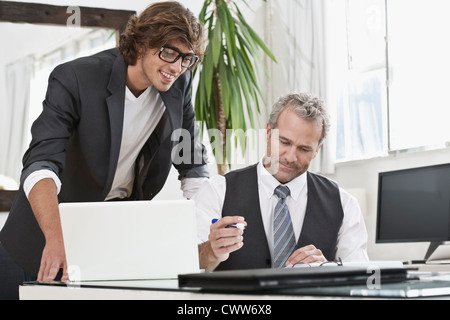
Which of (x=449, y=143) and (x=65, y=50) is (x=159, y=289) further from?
(x=65, y=50)

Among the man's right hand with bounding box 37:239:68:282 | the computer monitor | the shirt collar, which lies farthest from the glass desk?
the computer monitor

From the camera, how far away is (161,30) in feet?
6.55

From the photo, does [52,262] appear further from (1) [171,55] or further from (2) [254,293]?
(2) [254,293]

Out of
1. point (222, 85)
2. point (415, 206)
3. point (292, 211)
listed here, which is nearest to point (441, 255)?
point (415, 206)

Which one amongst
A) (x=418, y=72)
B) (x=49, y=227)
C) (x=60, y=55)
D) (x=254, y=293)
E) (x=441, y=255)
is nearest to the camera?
(x=254, y=293)

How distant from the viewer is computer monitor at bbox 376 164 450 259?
315 centimetres

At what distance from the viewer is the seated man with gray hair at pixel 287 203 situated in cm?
211

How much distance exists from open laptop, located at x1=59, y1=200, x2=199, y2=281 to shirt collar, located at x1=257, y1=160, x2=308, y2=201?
3.14 feet

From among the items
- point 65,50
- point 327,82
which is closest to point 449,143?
point 327,82

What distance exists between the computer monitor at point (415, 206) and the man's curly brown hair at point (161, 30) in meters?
1.56

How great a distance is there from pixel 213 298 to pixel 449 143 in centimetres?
308

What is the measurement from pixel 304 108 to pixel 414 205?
4.28 ft

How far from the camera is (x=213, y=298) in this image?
Answer: 0.84m

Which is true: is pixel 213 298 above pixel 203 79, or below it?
below
